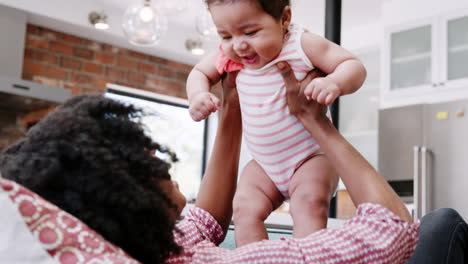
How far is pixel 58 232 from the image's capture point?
1.72 feet

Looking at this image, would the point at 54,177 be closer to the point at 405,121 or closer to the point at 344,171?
the point at 344,171

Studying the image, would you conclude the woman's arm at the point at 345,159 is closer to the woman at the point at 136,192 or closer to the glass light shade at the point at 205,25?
the woman at the point at 136,192

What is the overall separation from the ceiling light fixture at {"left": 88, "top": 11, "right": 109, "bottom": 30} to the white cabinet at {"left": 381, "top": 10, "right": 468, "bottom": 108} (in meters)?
2.31

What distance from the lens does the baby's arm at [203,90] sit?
952 mm

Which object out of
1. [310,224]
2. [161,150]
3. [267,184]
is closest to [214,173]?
[267,184]

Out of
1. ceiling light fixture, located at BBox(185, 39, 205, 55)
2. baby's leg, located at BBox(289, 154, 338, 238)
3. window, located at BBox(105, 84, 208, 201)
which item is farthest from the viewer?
window, located at BBox(105, 84, 208, 201)

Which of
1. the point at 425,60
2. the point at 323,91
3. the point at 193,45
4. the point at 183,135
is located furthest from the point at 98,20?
the point at 323,91

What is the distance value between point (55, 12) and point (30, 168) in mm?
3901

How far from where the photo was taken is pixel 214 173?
1.05 meters

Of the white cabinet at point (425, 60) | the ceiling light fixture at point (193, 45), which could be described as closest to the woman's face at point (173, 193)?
the white cabinet at point (425, 60)

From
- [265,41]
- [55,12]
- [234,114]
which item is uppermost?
[55,12]

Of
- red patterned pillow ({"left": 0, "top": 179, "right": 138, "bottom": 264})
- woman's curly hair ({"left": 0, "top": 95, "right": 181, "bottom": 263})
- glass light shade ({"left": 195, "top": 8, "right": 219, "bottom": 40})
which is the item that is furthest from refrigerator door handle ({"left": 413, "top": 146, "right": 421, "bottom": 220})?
red patterned pillow ({"left": 0, "top": 179, "right": 138, "bottom": 264})

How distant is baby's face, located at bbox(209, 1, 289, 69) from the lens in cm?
96

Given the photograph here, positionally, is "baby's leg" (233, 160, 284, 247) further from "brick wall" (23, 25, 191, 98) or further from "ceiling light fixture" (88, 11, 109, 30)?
"brick wall" (23, 25, 191, 98)
